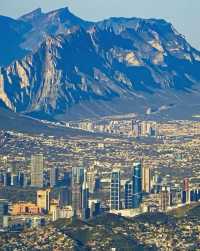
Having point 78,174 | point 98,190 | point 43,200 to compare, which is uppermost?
point 78,174

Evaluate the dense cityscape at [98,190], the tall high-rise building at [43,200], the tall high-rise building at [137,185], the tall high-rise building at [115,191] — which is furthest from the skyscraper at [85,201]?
the tall high-rise building at [137,185]

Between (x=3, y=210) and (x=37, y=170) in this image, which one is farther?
(x=37, y=170)

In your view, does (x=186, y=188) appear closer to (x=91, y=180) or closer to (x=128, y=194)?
(x=128, y=194)

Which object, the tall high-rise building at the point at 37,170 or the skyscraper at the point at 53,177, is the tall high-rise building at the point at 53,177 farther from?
the tall high-rise building at the point at 37,170

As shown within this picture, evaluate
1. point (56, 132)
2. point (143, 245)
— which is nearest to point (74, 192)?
point (143, 245)

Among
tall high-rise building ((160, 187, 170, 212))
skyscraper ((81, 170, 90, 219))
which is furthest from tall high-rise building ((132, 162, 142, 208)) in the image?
skyscraper ((81, 170, 90, 219))

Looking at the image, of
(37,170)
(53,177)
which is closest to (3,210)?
(53,177)
